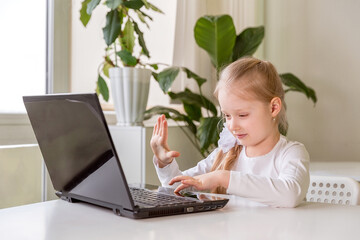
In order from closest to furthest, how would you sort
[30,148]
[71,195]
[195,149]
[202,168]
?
[71,195] → [202,168] → [30,148] → [195,149]

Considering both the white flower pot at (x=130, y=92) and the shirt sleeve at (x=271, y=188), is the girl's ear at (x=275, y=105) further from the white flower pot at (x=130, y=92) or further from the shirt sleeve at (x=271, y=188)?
the white flower pot at (x=130, y=92)

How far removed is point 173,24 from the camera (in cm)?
312

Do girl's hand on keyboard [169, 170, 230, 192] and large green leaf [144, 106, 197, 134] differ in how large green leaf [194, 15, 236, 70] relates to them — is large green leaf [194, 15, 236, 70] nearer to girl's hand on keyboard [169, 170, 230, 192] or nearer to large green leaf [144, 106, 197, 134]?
large green leaf [144, 106, 197, 134]

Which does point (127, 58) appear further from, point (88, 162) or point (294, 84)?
point (88, 162)

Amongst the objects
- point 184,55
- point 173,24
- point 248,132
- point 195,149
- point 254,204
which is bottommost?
point 195,149

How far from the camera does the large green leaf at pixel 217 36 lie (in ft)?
8.63

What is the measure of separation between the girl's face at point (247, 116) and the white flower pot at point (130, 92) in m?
1.10

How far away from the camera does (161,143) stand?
4.08 ft

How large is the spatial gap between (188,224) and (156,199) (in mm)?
167

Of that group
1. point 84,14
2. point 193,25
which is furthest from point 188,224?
point 193,25

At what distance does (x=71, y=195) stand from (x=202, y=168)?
1.74 feet

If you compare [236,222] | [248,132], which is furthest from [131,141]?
[236,222]

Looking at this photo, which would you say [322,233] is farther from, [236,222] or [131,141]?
[131,141]

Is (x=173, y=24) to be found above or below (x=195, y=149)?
above
